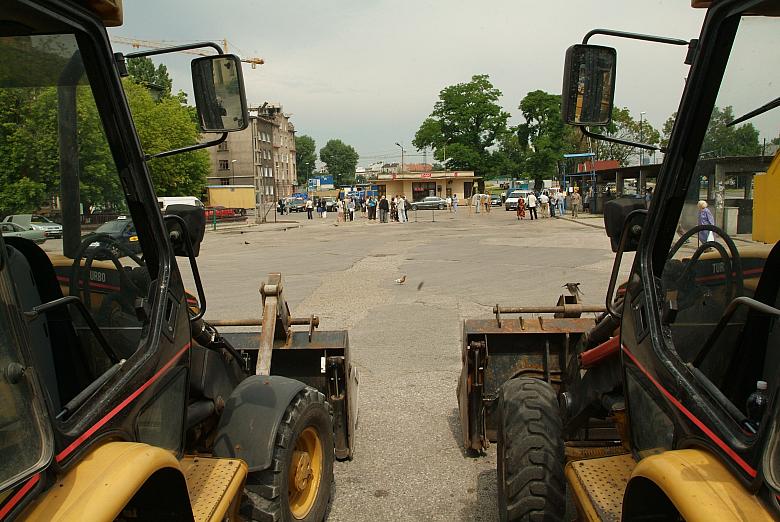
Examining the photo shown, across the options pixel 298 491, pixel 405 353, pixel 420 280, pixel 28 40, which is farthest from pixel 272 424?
pixel 420 280

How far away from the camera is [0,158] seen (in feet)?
6.38

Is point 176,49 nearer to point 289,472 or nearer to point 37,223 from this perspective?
point 37,223

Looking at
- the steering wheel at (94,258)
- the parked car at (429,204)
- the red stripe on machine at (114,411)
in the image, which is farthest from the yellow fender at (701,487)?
the parked car at (429,204)

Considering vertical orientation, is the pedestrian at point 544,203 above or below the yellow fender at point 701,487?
below

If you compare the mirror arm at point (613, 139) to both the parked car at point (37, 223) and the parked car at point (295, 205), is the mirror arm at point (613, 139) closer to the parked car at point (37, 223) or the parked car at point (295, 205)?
the parked car at point (37, 223)

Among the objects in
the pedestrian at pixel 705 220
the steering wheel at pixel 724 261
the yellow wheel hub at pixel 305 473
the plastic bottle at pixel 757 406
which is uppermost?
the pedestrian at pixel 705 220

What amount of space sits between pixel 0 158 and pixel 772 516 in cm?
228

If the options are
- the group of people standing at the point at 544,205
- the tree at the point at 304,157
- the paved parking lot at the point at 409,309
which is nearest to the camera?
the paved parking lot at the point at 409,309

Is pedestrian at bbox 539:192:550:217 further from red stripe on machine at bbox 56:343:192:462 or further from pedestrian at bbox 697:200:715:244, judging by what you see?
red stripe on machine at bbox 56:343:192:462

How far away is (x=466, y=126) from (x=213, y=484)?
7656cm

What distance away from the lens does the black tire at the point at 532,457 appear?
293 centimetres

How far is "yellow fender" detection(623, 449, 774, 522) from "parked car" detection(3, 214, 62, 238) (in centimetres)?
203

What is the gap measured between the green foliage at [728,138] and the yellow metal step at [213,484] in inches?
87.6

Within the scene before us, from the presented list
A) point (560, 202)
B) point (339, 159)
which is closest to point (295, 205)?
point (560, 202)
